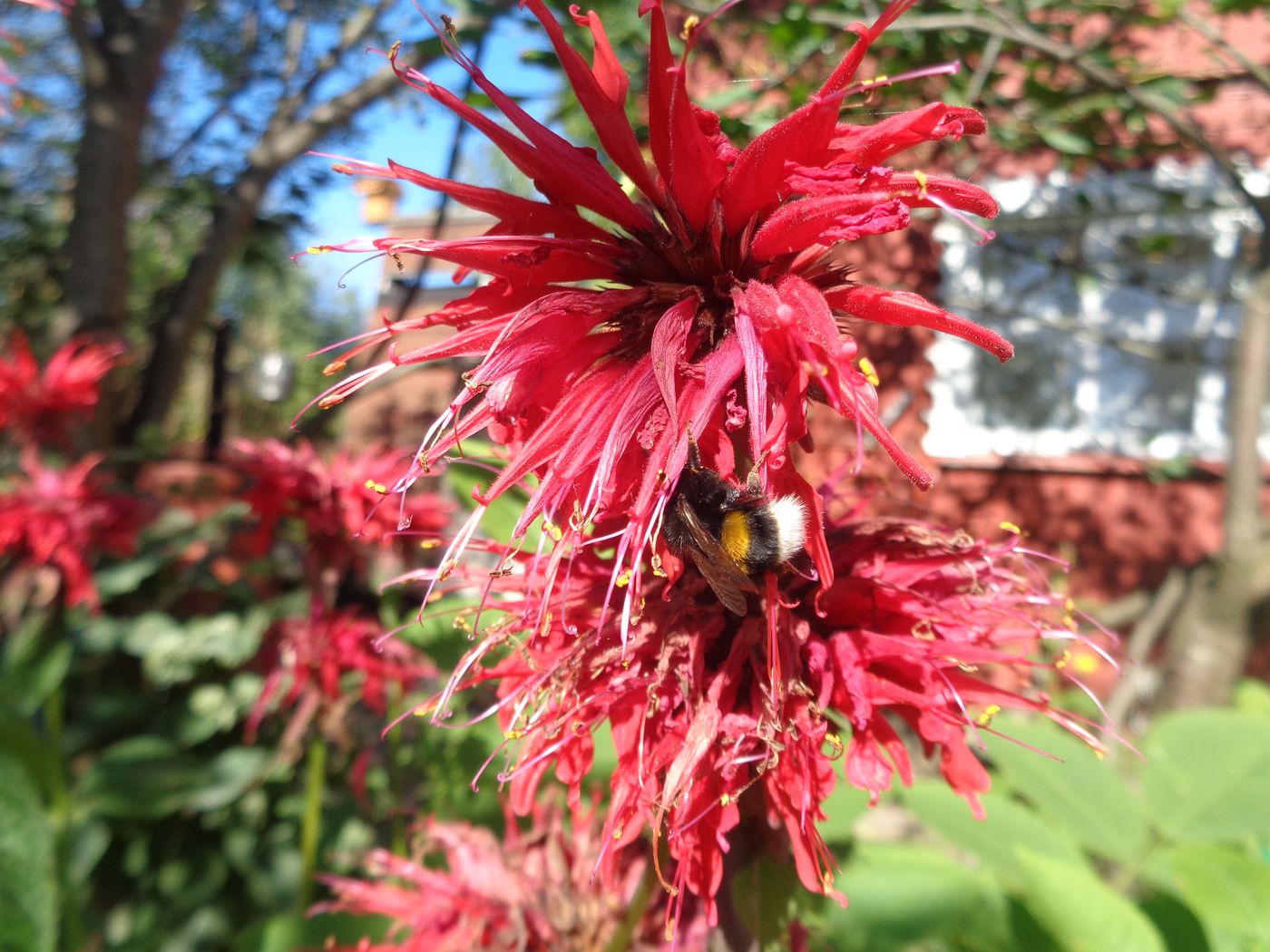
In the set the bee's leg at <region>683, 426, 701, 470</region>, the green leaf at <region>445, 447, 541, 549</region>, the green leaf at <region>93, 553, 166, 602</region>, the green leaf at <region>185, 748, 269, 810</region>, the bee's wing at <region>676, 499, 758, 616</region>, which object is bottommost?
the green leaf at <region>185, 748, 269, 810</region>

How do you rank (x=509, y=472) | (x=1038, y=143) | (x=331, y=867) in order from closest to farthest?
(x=509, y=472)
(x=331, y=867)
(x=1038, y=143)

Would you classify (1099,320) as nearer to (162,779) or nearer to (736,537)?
(736,537)

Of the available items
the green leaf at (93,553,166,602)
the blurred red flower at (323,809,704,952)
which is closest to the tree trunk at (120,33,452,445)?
the green leaf at (93,553,166,602)

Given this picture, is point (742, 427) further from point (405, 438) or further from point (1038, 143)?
point (405, 438)

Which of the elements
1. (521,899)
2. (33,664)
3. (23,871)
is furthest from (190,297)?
(521,899)

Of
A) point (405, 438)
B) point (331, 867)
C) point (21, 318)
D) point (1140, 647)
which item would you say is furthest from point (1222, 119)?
point (21, 318)

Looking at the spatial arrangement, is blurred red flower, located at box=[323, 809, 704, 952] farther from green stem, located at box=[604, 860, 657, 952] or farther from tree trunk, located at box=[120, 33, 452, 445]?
tree trunk, located at box=[120, 33, 452, 445]
